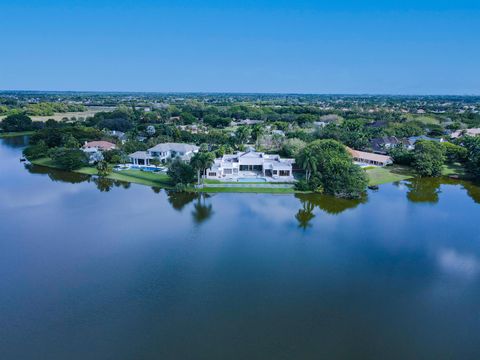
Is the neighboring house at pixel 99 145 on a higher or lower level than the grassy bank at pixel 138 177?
higher

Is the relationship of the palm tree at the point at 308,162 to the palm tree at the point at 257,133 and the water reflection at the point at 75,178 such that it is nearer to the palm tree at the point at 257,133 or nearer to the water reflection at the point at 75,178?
the water reflection at the point at 75,178

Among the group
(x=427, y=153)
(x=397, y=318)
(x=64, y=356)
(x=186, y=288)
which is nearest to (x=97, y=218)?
(x=186, y=288)

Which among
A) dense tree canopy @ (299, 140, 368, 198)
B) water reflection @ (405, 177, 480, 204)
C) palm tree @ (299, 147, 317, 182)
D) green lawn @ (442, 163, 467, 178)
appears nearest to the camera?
dense tree canopy @ (299, 140, 368, 198)

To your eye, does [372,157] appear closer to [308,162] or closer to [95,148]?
[308,162]

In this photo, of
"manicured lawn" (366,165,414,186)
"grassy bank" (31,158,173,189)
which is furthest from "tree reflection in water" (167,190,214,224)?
"manicured lawn" (366,165,414,186)

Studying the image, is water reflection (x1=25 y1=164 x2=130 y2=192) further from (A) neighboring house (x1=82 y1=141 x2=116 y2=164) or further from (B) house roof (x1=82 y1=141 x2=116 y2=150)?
(B) house roof (x1=82 y1=141 x2=116 y2=150)

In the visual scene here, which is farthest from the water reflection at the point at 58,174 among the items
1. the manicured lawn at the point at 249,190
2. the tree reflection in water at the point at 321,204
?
the tree reflection in water at the point at 321,204

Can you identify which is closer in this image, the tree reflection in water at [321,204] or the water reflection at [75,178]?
the tree reflection in water at [321,204]
